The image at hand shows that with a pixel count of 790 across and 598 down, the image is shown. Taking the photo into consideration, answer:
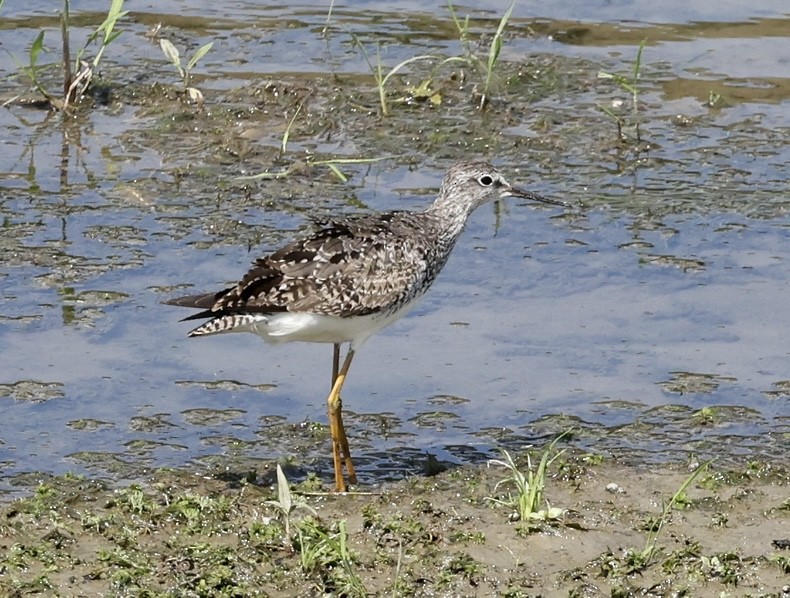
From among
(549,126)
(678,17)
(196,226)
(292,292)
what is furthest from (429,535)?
(678,17)

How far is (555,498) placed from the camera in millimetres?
6898

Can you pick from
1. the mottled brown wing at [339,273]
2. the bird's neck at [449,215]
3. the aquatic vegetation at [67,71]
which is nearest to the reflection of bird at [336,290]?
the mottled brown wing at [339,273]

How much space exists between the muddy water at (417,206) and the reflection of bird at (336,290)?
21.1 inches

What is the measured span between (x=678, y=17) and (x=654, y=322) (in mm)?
5322

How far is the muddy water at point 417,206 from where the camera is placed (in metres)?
7.68

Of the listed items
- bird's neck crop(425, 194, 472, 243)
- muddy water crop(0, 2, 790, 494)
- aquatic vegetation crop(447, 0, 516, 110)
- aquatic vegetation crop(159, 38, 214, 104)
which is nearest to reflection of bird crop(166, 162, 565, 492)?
bird's neck crop(425, 194, 472, 243)

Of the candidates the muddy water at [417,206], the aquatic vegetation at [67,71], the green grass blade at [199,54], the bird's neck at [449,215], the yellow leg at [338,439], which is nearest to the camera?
the yellow leg at [338,439]

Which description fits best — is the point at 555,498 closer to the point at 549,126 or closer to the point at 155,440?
the point at 155,440

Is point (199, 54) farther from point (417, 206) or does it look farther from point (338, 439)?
point (338, 439)

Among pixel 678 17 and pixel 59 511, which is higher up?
pixel 678 17

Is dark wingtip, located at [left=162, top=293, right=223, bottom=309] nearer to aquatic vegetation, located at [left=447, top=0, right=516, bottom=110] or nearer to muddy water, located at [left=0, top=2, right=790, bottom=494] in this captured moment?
muddy water, located at [left=0, top=2, right=790, bottom=494]

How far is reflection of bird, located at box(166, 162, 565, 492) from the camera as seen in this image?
7133 millimetres

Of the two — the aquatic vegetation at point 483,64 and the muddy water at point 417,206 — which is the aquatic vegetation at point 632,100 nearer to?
the muddy water at point 417,206

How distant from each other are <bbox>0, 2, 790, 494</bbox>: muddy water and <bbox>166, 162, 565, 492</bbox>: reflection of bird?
54 cm
